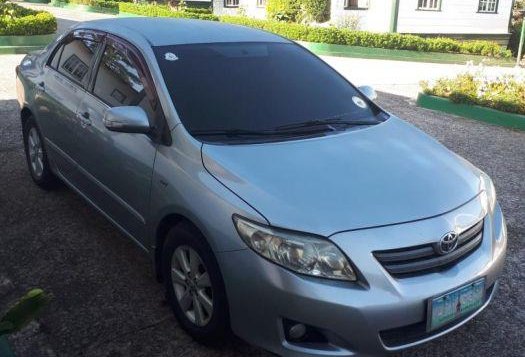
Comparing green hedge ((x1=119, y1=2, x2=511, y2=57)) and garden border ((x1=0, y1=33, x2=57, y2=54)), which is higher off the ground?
garden border ((x1=0, y1=33, x2=57, y2=54))

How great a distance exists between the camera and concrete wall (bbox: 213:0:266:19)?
2316 centimetres

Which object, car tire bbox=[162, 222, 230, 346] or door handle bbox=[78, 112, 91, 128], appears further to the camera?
door handle bbox=[78, 112, 91, 128]

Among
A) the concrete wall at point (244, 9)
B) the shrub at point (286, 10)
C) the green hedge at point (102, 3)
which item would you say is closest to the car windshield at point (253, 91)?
the shrub at point (286, 10)

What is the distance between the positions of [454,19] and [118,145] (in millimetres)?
20144

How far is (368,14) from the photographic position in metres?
19.7

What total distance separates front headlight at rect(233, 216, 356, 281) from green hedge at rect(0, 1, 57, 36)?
12240mm

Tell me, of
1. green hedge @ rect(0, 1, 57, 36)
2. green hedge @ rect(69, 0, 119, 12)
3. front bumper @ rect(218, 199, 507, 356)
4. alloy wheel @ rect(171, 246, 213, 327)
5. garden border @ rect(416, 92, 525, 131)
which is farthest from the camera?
green hedge @ rect(69, 0, 119, 12)

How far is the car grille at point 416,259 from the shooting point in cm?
243

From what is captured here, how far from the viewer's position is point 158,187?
307 centimetres

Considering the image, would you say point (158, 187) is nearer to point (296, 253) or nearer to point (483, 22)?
point (296, 253)

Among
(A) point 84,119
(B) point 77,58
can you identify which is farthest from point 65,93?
(A) point 84,119

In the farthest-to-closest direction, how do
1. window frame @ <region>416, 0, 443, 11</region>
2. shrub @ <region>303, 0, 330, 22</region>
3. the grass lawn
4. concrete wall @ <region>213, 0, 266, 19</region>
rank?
1. concrete wall @ <region>213, 0, 266, 19</region>
2. window frame @ <region>416, 0, 443, 11</region>
3. shrub @ <region>303, 0, 330, 22</region>
4. the grass lawn

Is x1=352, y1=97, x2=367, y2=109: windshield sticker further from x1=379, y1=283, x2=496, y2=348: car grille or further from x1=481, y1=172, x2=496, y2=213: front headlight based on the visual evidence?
x1=379, y1=283, x2=496, y2=348: car grille

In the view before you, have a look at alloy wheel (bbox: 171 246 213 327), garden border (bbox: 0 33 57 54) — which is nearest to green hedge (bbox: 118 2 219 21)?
garden border (bbox: 0 33 57 54)
